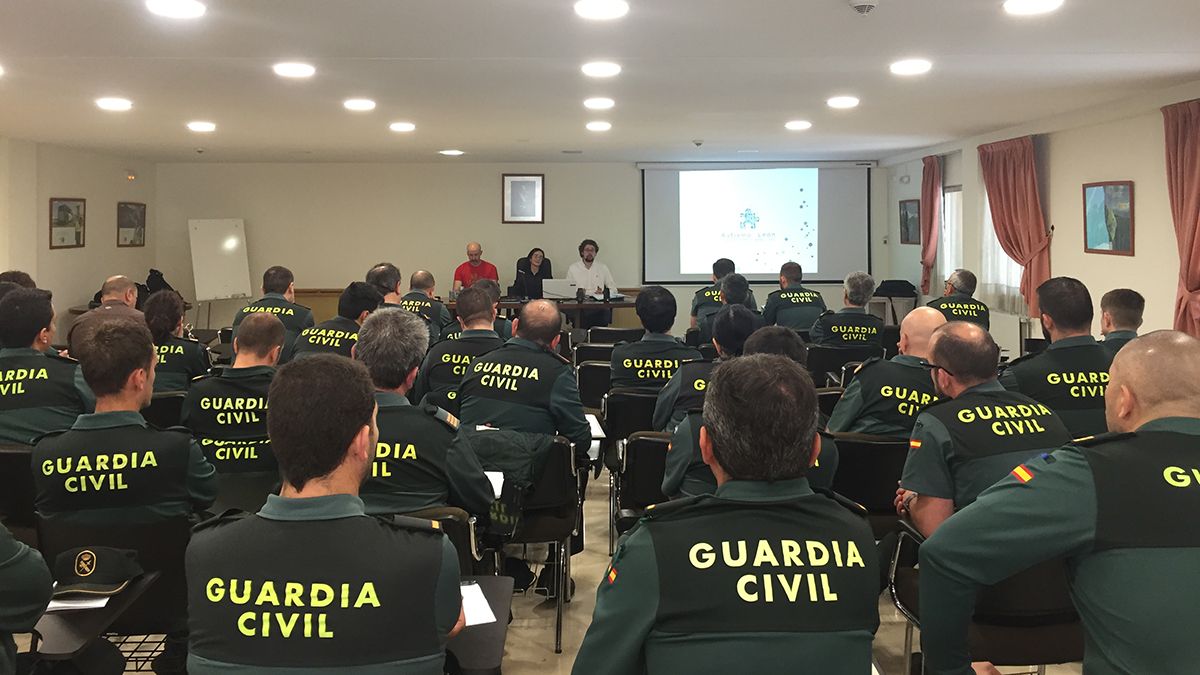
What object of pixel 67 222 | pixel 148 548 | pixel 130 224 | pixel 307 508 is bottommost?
pixel 148 548

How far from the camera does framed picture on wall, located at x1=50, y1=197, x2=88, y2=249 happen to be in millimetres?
10109

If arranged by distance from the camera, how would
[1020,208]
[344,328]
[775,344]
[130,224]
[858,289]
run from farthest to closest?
Result: [130,224] → [1020,208] → [858,289] → [344,328] → [775,344]

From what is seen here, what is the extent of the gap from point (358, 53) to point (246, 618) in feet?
13.2

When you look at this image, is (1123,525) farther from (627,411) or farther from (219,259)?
(219,259)

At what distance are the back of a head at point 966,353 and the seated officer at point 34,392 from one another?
3.11m

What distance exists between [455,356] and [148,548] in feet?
7.11

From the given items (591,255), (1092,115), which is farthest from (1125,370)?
(591,255)

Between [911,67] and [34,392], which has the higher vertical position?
[911,67]

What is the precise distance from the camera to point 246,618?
57.9 inches

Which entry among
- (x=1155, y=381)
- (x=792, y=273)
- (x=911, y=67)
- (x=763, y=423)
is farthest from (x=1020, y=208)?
(x=763, y=423)

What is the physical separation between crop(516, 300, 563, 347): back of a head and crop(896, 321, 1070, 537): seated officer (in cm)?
169

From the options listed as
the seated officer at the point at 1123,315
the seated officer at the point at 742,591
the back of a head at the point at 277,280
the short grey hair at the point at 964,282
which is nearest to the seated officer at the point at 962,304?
the short grey hair at the point at 964,282

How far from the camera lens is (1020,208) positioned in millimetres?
8461

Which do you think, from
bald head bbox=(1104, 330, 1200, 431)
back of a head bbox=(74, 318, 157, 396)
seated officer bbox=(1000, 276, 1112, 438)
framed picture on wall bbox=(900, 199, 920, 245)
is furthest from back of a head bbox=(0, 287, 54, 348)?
framed picture on wall bbox=(900, 199, 920, 245)
